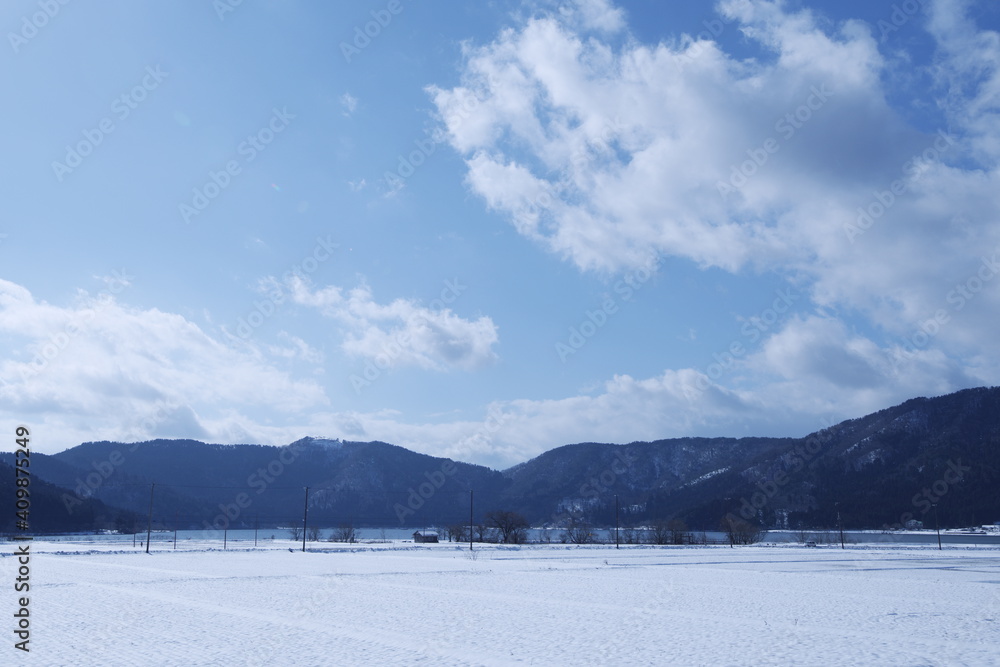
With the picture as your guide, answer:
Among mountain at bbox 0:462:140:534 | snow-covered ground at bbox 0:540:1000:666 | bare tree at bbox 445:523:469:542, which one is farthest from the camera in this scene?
mountain at bbox 0:462:140:534

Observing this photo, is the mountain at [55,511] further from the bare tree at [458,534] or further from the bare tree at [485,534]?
the bare tree at [485,534]

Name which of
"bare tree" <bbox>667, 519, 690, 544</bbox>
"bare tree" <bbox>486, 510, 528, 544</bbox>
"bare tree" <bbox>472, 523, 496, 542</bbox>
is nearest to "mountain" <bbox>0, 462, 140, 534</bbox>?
"bare tree" <bbox>472, 523, 496, 542</bbox>

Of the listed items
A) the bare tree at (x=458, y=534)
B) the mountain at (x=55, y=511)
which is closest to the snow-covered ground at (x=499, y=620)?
the bare tree at (x=458, y=534)

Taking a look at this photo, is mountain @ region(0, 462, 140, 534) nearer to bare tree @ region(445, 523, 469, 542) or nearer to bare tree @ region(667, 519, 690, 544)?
bare tree @ region(445, 523, 469, 542)

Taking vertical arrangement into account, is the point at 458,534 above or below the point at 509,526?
below

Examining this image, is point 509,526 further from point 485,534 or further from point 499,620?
point 499,620

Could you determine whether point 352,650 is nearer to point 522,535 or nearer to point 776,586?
point 776,586

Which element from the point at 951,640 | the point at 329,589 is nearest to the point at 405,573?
the point at 329,589

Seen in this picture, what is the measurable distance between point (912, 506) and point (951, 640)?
185 meters

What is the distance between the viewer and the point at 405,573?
35.8 meters

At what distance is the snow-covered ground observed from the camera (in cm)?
1348

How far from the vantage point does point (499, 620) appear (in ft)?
60.6

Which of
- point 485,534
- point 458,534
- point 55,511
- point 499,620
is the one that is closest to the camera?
point 499,620

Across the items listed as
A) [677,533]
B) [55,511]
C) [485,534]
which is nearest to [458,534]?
[485,534]
